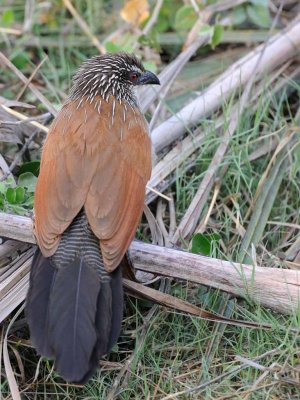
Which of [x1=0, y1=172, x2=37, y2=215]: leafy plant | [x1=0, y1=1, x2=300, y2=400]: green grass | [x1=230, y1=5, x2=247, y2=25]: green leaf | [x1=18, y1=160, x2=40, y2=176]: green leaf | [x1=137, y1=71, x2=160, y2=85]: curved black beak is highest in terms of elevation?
[x1=137, y1=71, x2=160, y2=85]: curved black beak

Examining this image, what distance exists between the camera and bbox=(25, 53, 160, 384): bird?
269 centimetres

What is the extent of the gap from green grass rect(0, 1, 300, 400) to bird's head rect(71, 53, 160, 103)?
1.45ft

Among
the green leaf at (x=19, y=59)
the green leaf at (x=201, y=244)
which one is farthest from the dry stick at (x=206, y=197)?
the green leaf at (x=19, y=59)

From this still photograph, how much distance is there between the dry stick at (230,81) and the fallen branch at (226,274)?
0.93 meters

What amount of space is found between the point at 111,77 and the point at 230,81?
0.74 meters

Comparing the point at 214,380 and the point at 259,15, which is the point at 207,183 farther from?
the point at 259,15

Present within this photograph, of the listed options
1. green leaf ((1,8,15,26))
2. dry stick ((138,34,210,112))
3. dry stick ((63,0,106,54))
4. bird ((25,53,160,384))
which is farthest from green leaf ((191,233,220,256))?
green leaf ((1,8,15,26))

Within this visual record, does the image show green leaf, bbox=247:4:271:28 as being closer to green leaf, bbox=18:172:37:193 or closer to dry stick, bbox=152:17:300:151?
dry stick, bbox=152:17:300:151

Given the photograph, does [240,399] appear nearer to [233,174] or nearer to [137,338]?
[137,338]

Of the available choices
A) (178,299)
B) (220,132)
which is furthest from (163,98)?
(178,299)

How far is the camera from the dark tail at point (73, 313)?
263cm

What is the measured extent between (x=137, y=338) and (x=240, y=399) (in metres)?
0.54

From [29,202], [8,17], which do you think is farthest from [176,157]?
[8,17]

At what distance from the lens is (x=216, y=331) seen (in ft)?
10.1
